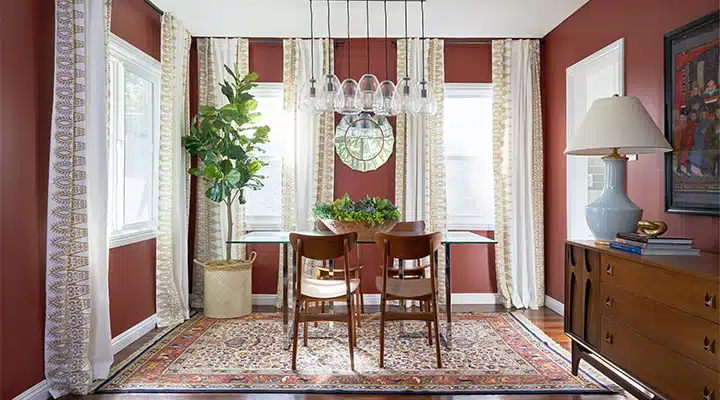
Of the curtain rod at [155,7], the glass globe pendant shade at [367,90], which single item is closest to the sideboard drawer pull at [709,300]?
the glass globe pendant shade at [367,90]

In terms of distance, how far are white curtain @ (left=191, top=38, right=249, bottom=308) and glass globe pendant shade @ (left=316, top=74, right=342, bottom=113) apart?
1.98 metres

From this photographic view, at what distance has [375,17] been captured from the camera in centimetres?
443

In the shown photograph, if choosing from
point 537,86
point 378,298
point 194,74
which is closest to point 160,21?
point 194,74

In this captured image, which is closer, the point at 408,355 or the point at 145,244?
the point at 408,355

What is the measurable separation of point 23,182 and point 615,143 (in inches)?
128

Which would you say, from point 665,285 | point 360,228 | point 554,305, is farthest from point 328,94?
point 554,305

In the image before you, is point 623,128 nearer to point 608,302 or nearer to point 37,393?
point 608,302

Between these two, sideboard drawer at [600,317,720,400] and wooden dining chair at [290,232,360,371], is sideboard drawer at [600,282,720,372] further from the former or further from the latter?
wooden dining chair at [290,232,360,371]

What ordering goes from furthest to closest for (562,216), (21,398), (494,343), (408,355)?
(562,216) → (494,343) → (408,355) → (21,398)

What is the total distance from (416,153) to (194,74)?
2.46 meters

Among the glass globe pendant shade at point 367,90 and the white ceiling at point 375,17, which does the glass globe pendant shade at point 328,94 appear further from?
the white ceiling at point 375,17

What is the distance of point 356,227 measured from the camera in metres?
3.64

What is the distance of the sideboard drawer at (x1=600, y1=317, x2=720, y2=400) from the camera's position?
202 cm

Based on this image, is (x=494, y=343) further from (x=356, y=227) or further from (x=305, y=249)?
(x=305, y=249)
